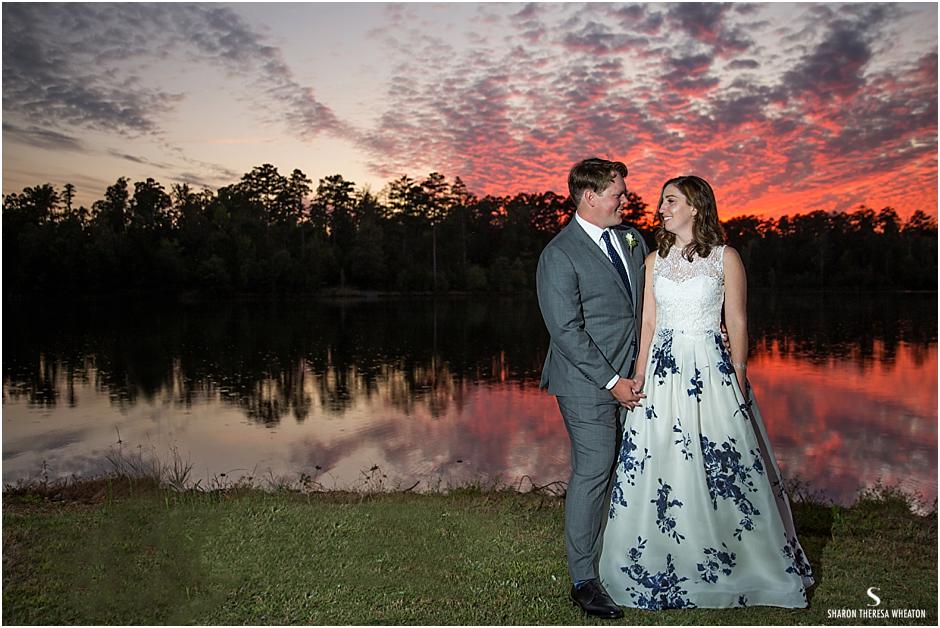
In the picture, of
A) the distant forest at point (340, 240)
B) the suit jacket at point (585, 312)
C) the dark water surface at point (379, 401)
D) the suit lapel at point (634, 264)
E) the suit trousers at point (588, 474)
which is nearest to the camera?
the suit jacket at point (585, 312)

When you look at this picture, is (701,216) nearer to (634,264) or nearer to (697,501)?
(634,264)

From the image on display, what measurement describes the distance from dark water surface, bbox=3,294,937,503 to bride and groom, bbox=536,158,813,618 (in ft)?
18.8

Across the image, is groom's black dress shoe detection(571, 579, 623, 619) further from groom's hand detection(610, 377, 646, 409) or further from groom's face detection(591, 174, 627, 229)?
groom's face detection(591, 174, 627, 229)

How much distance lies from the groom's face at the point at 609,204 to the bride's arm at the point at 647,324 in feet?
1.25

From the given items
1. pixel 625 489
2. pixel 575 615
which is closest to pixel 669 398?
pixel 625 489

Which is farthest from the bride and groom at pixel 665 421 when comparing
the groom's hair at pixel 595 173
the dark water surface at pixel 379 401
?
the dark water surface at pixel 379 401

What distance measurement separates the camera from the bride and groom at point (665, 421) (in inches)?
161

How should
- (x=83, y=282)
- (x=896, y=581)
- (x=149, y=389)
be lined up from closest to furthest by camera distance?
(x=896, y=581), (x=149, y=389), (x=83, y=282)

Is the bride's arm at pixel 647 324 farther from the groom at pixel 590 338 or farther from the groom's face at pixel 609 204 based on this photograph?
the groom's face at pixel 609 204

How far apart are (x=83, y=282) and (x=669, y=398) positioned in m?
66.9

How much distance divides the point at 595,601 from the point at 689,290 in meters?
1.79

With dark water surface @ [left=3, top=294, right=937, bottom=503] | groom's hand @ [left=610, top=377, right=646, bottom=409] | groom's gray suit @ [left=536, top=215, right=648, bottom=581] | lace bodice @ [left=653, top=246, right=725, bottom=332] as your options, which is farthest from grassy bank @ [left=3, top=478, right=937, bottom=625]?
dark water surface @ [left=3, top=294, right=937, bottom=503]

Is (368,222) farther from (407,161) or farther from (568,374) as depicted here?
(568,374)

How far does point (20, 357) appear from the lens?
27578mm
